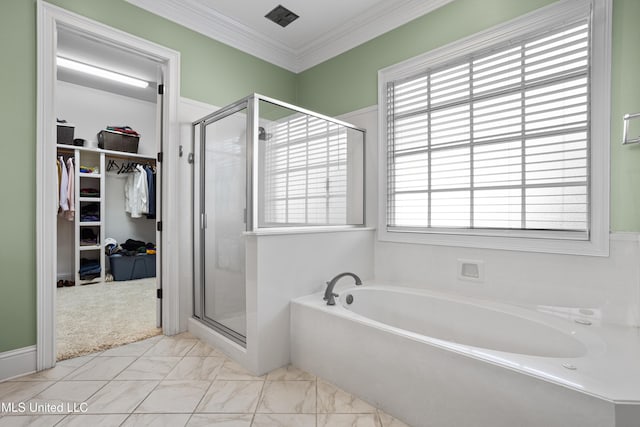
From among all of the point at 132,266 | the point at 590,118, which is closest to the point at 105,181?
the point at 132,266

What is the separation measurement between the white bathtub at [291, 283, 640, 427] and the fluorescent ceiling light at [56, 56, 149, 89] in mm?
3773

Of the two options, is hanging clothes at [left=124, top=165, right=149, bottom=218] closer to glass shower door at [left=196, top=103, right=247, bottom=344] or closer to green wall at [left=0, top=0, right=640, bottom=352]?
green wall at [left=0, top=0, right=640, bottom=352]

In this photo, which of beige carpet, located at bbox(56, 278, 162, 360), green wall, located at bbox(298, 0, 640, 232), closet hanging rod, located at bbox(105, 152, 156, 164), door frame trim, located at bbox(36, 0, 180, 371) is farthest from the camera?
closet hanging rod, located at bbox(105, 152, 156, 164)

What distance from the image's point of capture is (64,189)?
3.91m

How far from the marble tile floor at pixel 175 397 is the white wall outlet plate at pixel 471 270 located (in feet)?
3.68

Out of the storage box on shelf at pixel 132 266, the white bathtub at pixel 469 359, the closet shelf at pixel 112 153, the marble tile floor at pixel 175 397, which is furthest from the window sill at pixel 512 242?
the closet shelf at pixel 112 153

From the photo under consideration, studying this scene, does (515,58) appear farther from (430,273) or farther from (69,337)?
(69,337)

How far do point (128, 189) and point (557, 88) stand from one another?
5.20m

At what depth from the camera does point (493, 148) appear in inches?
83.3

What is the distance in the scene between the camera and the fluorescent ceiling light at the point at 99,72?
354 cm

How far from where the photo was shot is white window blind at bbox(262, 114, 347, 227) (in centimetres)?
212

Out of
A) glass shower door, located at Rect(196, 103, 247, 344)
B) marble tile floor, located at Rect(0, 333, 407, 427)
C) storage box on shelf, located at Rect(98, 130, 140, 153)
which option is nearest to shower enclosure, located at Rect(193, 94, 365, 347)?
glass shower door, located at Rect(196, 103, 247, 344)

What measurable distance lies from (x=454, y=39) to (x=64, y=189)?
15.1ft

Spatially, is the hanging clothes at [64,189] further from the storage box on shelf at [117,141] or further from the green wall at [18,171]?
the green wall at [18,171]
